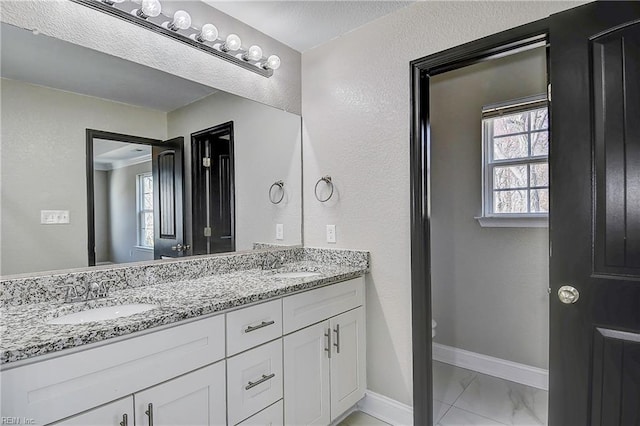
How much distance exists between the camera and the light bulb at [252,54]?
2.01m

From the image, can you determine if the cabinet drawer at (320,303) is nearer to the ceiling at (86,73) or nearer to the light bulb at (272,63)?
the ceiling at (86,73)

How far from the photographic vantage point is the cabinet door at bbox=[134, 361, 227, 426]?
3.60 feet

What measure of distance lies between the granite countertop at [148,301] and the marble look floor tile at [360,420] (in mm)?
840

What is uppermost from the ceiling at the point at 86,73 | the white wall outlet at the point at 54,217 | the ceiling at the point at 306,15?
the ceiling at the point at 306,15

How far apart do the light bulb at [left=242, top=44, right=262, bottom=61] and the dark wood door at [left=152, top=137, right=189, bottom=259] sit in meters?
0.62

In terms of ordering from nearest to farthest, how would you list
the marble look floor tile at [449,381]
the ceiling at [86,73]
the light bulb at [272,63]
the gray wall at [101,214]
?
the ceiling at [86,73] < the gray wall at [101,214] < the light bulb at [272,63] < the marble look floor tile at [449,381]

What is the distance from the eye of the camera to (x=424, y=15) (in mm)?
1893

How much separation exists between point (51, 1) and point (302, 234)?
68.5 inches

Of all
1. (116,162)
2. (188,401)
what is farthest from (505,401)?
(116,162)

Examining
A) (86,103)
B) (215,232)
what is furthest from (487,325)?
(86,103)

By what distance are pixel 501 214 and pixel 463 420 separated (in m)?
1.44

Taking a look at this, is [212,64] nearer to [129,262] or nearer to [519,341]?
[129,262]

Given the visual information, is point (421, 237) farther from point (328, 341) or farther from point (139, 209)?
point (139, 209)

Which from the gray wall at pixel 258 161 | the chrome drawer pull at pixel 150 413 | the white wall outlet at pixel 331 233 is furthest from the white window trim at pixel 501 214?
the chrome drawer pull at pixel 150 413
